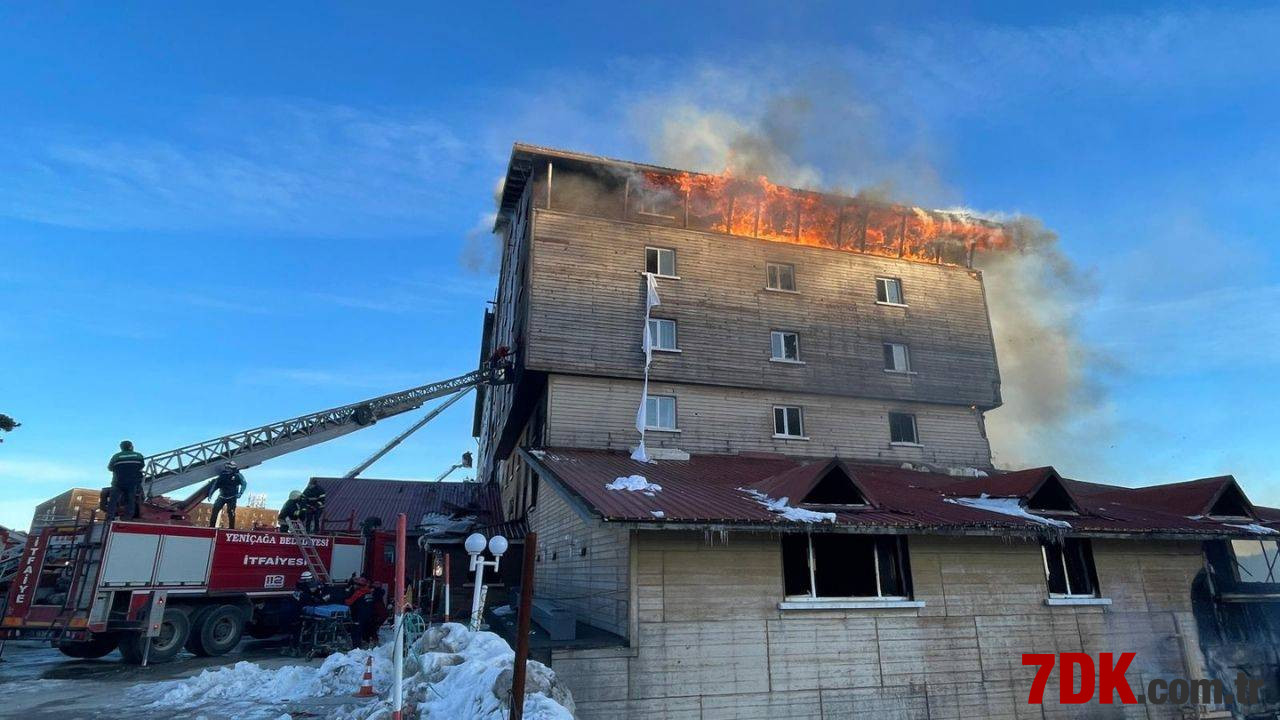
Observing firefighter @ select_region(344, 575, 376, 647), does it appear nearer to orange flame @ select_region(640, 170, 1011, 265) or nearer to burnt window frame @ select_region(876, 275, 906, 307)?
orange flame @ select_region(640, 170, 1011, 265)

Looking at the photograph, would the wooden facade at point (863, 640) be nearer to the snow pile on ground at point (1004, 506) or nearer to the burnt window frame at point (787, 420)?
the snow pile on ground at point (1004, 506)

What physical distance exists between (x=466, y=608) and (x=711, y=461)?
28.0ft

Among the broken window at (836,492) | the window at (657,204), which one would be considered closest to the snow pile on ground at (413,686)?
the broken window at (836,492)

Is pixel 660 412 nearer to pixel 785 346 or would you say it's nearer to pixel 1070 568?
pixel 785 346

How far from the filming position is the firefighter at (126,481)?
15.6 m

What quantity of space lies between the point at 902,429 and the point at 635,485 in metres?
14.0

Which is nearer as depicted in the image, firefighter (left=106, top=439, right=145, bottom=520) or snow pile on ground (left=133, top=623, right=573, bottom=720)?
snow pile on ground (left=133, top=623, right=573, bottom=720)

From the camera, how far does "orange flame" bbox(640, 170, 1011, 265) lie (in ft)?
80.9

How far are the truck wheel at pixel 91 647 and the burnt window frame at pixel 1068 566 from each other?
21.3 m

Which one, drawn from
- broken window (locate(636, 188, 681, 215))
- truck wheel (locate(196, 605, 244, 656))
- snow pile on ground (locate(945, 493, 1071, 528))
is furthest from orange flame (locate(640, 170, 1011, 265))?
truck wheel (locate(196, 605, 244, 656))

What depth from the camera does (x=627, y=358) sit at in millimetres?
21984

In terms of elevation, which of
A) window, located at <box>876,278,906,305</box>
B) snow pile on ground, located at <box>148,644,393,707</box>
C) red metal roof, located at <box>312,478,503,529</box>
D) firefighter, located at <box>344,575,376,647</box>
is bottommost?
snow pile on ground, located at <box>148,644,393,707</box>

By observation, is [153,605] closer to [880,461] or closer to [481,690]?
[481,690]

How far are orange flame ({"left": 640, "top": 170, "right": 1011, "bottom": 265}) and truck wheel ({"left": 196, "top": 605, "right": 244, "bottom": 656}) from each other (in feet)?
59.4
